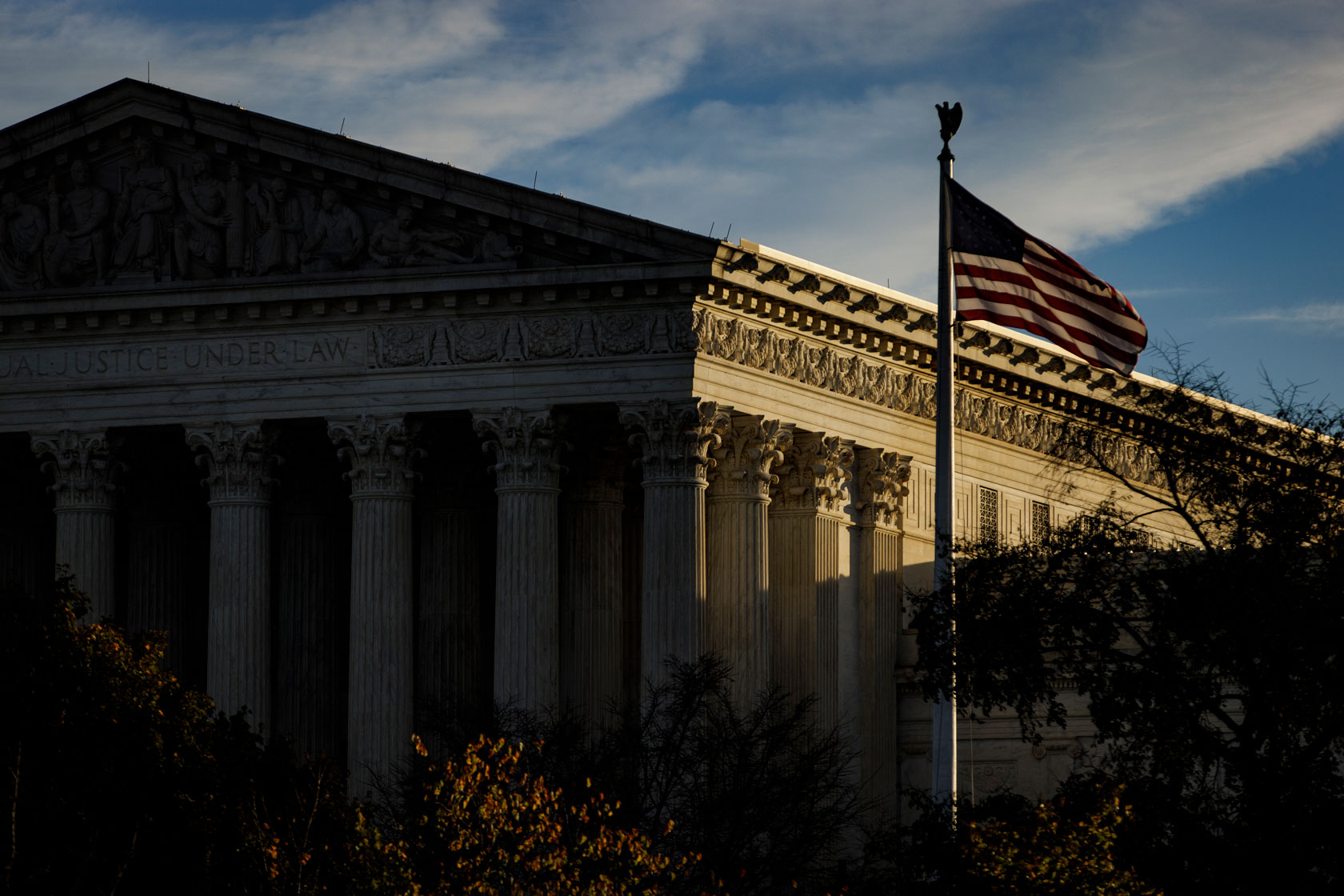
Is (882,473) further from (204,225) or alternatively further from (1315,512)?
(1315,512)

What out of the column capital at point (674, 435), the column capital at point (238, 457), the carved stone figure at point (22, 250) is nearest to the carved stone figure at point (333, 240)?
the column capital at point (238, 457)

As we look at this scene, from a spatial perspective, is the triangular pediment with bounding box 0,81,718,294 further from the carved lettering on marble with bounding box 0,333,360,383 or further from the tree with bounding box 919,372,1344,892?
the tree with bounding box 919,372,1344,892

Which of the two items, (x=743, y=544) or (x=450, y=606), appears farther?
(x=450, y=606)

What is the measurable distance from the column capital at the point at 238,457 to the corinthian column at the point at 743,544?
10.5 m

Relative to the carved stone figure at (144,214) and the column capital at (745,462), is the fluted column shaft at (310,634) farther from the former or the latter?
the column capital at (745,462)

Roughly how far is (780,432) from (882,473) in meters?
4.69

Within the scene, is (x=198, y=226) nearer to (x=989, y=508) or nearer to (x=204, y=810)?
(x=204, y=810)

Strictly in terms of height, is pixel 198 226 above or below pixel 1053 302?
above

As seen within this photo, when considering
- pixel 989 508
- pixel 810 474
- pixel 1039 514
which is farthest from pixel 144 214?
pixel 1039 514

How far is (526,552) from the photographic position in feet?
197

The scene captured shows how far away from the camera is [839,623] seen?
2525 inches

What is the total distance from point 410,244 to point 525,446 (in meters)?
5.62

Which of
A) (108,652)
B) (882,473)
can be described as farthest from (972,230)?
(108,652)

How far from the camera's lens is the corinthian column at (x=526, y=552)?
59.6 meters
